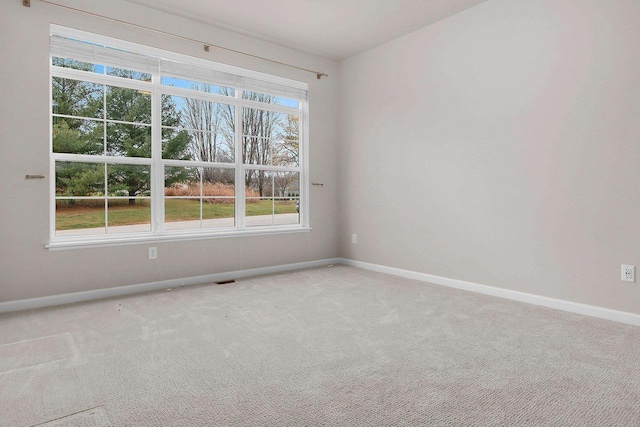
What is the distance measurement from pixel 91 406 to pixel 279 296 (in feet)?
6.19

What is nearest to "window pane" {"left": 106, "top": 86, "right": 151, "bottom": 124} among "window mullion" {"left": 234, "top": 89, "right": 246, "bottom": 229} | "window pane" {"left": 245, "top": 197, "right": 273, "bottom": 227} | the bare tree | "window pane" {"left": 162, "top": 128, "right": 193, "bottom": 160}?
"window pane" {"left": 162, "top": 128, "right": 193, "bottom": 160}

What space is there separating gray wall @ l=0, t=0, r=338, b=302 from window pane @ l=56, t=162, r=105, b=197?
0.14 m

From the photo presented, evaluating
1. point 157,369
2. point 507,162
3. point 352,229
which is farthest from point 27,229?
point 507,162

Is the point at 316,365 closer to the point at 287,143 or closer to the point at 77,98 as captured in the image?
the point at 77,98

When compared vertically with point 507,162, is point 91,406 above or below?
below

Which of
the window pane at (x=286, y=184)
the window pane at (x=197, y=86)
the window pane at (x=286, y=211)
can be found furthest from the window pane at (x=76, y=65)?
the window pane at (x=286, y=211)

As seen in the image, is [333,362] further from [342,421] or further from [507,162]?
[507,162]

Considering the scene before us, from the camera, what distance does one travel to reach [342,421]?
1448mm

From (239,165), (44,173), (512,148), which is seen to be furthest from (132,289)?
(512,148)

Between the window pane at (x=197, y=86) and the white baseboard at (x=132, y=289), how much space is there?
6.53 ft

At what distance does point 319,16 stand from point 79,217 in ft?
9.67

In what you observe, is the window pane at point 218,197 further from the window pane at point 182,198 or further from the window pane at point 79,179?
the window pane at point 79,179

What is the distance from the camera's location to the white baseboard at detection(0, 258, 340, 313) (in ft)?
9.77

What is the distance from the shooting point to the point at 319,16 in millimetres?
3652
